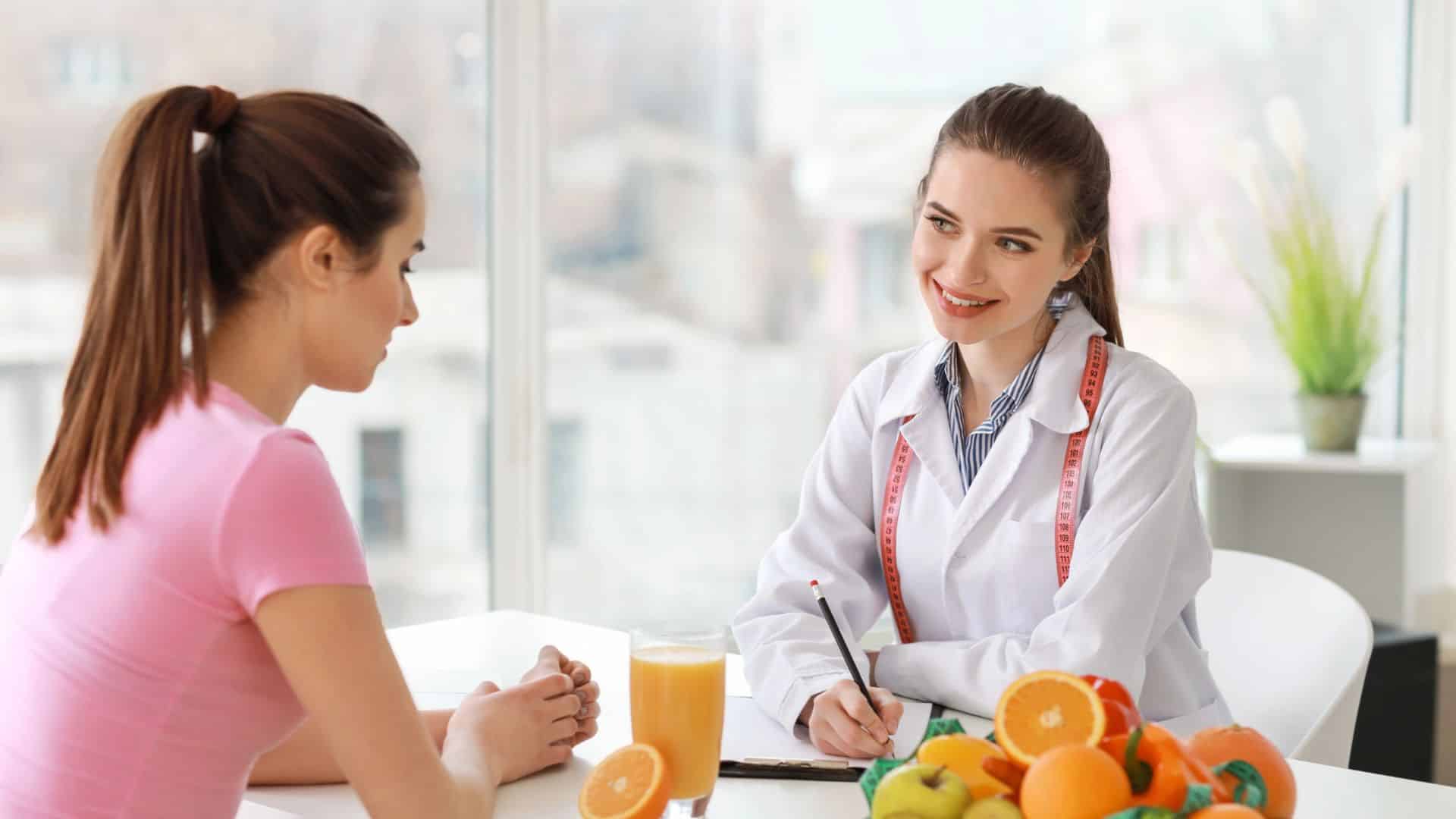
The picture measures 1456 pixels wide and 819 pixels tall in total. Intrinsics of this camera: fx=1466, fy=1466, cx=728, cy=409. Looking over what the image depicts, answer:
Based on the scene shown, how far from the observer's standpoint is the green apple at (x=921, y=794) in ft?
2.79

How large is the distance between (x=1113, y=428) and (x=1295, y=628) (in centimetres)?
46

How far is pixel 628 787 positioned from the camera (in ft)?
3.67

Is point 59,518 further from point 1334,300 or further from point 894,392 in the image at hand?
point 1334,300

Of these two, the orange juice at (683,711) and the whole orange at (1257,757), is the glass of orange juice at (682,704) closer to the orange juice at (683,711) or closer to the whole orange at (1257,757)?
the orange juice at (683,711)

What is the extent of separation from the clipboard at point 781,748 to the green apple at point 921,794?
0.42 m

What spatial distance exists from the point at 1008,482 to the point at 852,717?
41 centimetres

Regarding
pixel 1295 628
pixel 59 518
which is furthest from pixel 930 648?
pixel 59 518

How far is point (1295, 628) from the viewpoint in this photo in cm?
188

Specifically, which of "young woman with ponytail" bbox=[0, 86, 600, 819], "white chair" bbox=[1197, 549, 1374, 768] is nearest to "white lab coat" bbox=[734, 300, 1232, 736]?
"white chair" bbox=[1197, 549, 1374, 768]

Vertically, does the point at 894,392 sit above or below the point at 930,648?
above

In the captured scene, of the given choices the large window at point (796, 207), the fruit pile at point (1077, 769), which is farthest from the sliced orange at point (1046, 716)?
the large window at point (796, 207)

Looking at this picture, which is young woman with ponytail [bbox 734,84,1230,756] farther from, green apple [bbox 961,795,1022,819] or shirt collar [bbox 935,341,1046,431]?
green apple [bbox 961,795,1022,819]

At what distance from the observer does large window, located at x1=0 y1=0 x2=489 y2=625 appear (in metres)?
2.60

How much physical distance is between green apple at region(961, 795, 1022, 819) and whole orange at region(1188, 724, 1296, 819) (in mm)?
152
